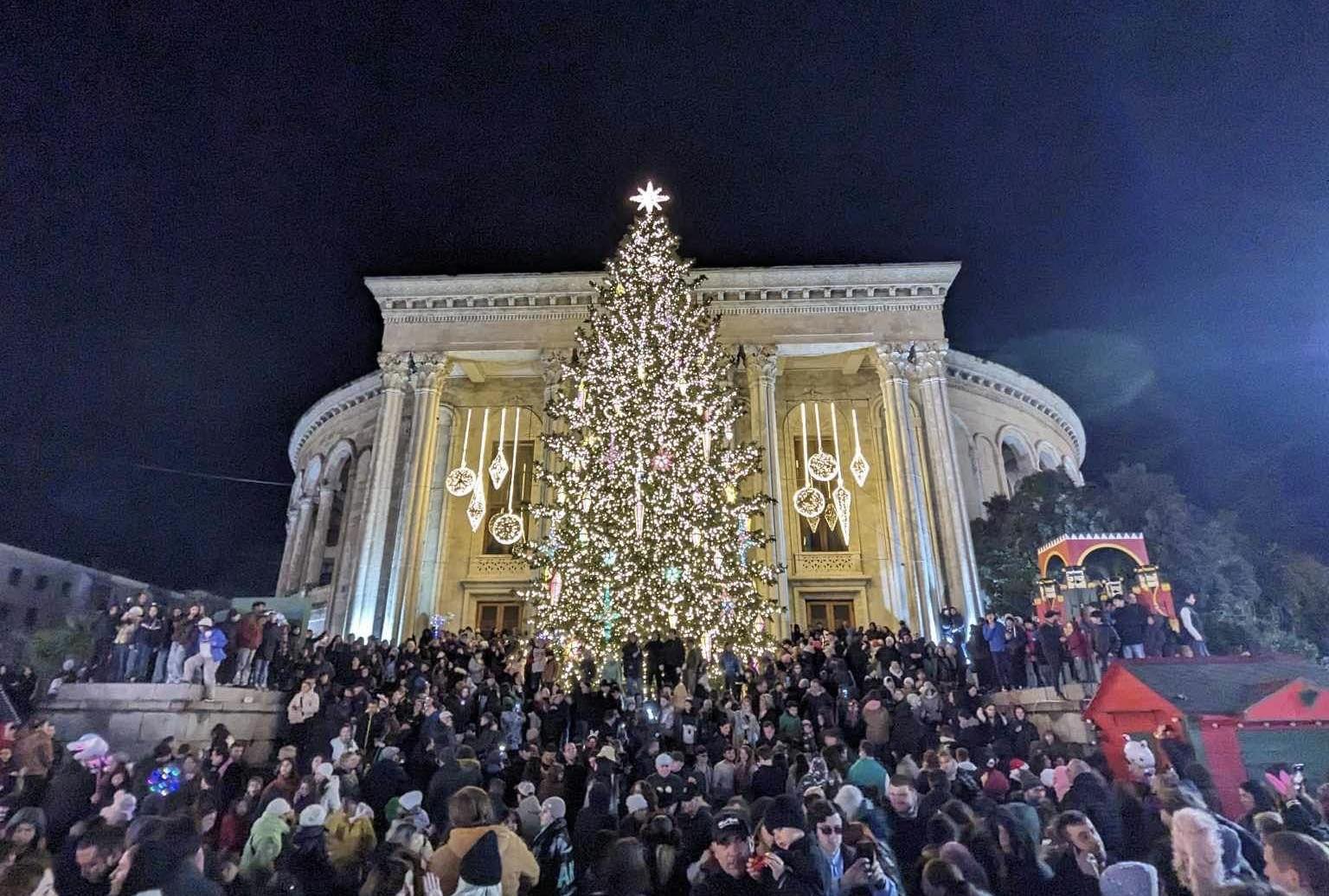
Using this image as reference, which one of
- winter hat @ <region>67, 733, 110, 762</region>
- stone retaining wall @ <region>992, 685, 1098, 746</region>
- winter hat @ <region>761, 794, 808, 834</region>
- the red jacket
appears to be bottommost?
winter hat @ <region>761, 794, 808, 834</region>

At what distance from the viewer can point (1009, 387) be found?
29.3 m

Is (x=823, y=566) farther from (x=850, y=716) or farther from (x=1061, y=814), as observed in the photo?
(x=1061, y=814)

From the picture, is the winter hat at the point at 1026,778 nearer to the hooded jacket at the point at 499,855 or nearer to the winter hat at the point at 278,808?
the hooded jacket at the point at 499,855

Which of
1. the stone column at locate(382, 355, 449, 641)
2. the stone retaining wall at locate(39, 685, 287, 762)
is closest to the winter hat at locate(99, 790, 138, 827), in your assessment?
the stone retaining wall at locate(39, 685, 287, 762)

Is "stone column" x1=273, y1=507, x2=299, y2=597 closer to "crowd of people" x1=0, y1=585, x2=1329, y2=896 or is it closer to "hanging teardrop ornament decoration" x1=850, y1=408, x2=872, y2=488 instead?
"crowd of people" x1=0, y1=585, x2=1329, y2=896

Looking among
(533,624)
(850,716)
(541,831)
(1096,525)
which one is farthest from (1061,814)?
(1096,525)

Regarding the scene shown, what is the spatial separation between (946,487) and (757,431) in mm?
5834

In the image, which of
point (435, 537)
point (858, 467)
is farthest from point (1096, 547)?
point (435, 537)

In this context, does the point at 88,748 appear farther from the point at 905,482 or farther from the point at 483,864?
the point at 905,482

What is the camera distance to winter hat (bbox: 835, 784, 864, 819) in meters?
5.57

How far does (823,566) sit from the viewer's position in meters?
23.0

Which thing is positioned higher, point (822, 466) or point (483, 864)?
point (822, 466)

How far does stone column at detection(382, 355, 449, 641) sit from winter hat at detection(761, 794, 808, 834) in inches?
685

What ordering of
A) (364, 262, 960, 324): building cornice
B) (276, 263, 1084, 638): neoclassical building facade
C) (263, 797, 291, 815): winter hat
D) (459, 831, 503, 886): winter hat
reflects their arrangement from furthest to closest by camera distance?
(364, 262, 960, 324): building cornice, (276, 263, 1084, 638): neoclassical building facade, (263, 797, 291, 815): winter hat, (459, 831, 503, 886): winter hat
